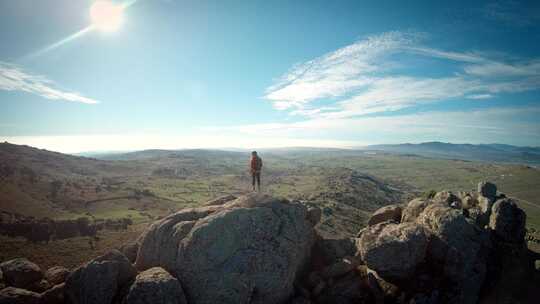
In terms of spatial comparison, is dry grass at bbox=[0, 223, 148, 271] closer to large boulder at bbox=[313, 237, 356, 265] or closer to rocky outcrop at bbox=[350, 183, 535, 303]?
large boulder at bbox=[313, 237, 356, 265]

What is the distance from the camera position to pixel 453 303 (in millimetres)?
18875

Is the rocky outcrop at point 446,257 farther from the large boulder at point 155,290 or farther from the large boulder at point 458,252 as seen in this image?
the large boulder at point 155,290

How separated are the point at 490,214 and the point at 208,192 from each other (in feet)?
593

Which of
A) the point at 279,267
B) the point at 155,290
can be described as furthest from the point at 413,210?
the point at 155,290

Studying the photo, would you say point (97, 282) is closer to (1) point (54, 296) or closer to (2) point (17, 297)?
(1) point (54, 296)

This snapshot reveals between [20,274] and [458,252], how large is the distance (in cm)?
3232

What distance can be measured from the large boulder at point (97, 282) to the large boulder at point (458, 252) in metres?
22.2

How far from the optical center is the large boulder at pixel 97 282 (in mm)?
16891

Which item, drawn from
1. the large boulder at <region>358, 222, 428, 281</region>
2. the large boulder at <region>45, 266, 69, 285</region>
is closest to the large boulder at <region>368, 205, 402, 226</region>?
the large boulder at <region>358, 222, 428, 281</region>

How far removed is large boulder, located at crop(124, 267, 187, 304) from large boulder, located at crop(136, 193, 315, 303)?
1.23 m

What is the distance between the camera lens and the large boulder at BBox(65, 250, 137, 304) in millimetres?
16891

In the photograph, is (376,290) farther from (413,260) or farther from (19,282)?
(19,282)

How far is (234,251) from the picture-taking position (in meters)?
19.1

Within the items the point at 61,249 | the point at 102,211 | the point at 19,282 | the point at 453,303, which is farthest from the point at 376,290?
the point at 102,211
